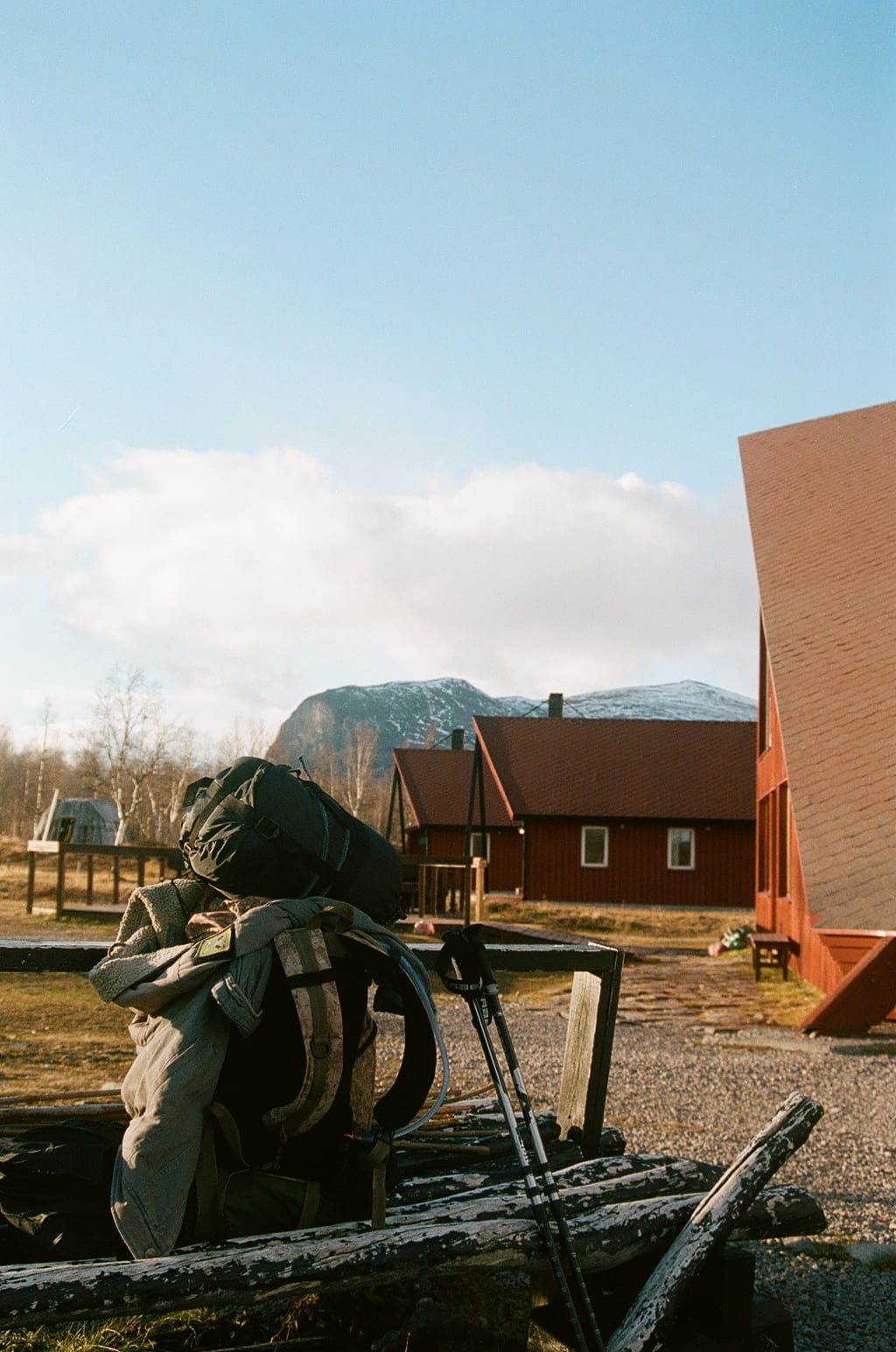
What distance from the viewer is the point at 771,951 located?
15719mm

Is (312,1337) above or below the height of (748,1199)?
below

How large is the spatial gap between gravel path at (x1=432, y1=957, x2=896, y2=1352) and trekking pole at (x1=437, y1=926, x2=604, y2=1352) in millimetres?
1219

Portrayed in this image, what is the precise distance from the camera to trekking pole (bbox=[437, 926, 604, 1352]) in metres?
2.48

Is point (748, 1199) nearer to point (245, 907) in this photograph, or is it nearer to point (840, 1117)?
point (245, 907)

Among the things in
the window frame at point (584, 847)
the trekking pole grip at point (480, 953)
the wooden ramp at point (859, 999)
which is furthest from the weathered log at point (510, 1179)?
the window frame at point (584, 847)

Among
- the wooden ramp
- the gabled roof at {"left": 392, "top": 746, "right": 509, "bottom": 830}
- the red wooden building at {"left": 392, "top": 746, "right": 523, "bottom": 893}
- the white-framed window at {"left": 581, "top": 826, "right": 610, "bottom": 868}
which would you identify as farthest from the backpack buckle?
the gabled roof at {"left": 392, "top": 746, "right": 509, "bottom": 830}

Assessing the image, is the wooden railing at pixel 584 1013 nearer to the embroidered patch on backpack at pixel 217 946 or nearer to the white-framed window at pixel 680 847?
the embroidered patch on backpack at pixel 217 946

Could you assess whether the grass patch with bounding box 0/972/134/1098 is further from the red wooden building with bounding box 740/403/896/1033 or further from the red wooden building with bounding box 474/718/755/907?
the red wooden building with bounding box 474/718/755/907

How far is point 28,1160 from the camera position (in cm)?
254

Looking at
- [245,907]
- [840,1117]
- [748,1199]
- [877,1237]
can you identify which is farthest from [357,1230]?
[840,1117]

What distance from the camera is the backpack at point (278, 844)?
2.65m

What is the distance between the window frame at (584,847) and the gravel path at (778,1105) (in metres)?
19.0

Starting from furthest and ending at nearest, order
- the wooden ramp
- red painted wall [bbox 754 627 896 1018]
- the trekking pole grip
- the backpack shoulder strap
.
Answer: red painted wall [bbox 754 627 896 1018] < the wooden ramp < the trekking pole grip < the backpack shoulder strap

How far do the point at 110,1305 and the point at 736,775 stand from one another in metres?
31.8
